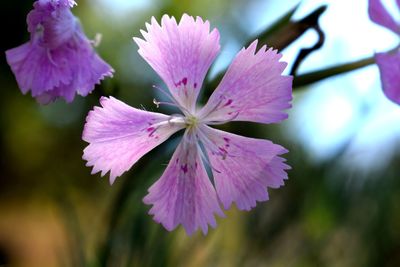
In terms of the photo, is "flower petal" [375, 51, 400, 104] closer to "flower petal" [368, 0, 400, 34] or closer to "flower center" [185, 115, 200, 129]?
"flower petal" [368, 0, 400, 34]

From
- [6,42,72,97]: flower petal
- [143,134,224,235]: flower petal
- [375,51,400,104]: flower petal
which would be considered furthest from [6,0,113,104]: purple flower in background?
[375,51,400,104]: flower petal

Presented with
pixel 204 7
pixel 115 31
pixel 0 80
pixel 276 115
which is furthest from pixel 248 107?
pixel 0 80

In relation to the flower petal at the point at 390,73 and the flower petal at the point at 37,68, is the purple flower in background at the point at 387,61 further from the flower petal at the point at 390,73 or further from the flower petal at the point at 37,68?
the flower petal at the point at 37,68

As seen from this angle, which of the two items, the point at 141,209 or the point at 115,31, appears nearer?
the point at 141,209

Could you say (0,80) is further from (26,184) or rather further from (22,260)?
(22,260)

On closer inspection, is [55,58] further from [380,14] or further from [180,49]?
[380,14]

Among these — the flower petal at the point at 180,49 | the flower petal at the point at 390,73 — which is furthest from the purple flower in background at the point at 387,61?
the flower petal at the point at 180,49
